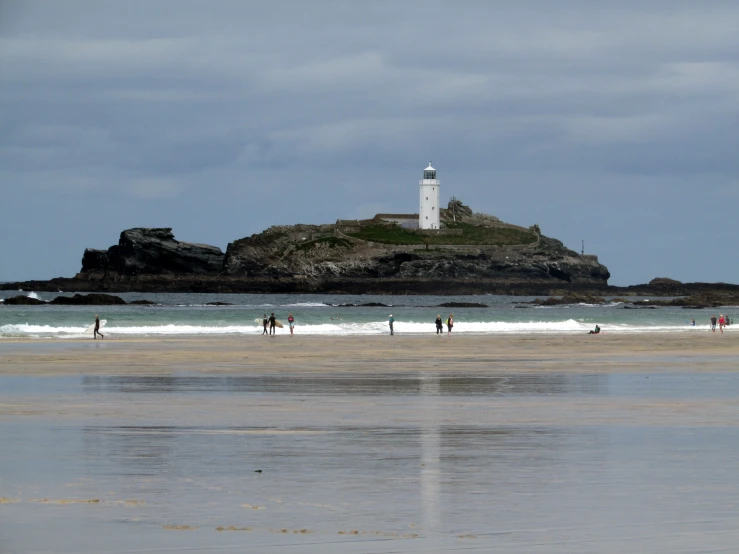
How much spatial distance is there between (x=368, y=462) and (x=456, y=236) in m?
174

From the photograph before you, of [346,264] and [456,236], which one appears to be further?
[456,236]

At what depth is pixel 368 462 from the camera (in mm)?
11602

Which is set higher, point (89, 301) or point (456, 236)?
point (456, 236)

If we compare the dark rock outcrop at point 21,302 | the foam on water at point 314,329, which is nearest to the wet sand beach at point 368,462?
the foam on water at point 314,329

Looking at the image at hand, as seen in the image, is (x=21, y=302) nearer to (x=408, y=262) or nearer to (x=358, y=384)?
(x=358, y=384)

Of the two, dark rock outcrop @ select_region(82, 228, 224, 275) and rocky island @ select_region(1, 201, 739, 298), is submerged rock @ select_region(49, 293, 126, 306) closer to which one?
rocky island @ select_region(1, 201, 739, 298)

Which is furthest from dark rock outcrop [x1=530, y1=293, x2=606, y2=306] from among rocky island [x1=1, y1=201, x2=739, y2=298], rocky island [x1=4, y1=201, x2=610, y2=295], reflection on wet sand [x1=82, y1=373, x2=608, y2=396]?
reflection on wet sand [x1=82, y1=373, x2=608, y2=396]

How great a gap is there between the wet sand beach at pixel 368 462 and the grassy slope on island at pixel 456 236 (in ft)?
519

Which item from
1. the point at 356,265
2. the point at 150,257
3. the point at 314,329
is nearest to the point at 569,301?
the point at 356,265

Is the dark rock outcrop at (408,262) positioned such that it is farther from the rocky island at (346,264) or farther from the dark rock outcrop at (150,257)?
the dark rock outcrop at (150,257)

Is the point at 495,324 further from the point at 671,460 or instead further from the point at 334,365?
the point at 671,460

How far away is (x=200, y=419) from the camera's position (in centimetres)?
1553

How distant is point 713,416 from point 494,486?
6.78m

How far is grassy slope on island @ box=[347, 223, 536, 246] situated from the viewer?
7190 inches
